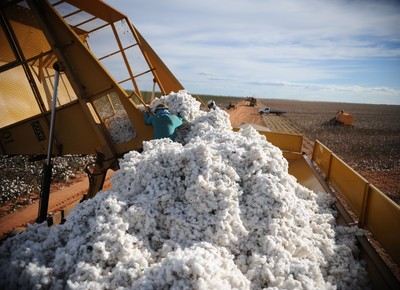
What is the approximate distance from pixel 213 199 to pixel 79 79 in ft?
9.23

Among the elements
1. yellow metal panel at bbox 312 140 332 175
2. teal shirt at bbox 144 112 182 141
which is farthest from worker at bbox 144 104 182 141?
yellow metal panel at bbox 312 140 332 175

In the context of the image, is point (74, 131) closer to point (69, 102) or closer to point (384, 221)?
point (69, 102)

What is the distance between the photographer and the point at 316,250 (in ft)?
9.98

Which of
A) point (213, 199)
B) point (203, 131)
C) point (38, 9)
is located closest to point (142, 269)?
point (213, 199)

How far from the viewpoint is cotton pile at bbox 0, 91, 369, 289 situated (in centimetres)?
248

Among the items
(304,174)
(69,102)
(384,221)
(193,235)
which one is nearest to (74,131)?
(69,102)

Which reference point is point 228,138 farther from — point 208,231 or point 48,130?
point 48,130

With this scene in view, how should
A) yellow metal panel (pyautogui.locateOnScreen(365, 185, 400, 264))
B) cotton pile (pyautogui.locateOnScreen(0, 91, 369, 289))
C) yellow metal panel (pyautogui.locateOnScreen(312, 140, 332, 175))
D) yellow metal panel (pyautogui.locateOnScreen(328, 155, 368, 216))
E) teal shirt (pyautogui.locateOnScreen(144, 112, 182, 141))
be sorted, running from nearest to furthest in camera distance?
1. cotton pile (pyautogui.locateOnScreen(0, 91, 369, 289))
2. yellow metal panel (pyautogui.locateOnScreen(365, 185, 400, 264))
3. yellow metal panel (pyautogui.locateOnScreen(328, 155, 368, 216))
4. teal shirt (pyautogui.locateOnScreen(144, 112, 182, 141))
5. yellow metal panel (pyautogui.locateOnScreen(312, 140, 332, 175))

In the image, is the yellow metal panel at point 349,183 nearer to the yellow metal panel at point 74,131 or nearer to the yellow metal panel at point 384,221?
the yellow metal panel at point 384,221

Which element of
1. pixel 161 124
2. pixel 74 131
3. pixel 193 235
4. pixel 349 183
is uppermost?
pixel 161 124

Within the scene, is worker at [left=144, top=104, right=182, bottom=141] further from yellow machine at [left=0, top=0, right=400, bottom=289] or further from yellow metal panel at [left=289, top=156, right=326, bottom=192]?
yellow metal panel at [left=289, top=156, right=326, bottom=192]

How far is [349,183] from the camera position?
4277 millimetres

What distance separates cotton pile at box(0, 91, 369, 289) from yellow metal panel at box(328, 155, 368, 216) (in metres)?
0.45

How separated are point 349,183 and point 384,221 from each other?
3.96ft
